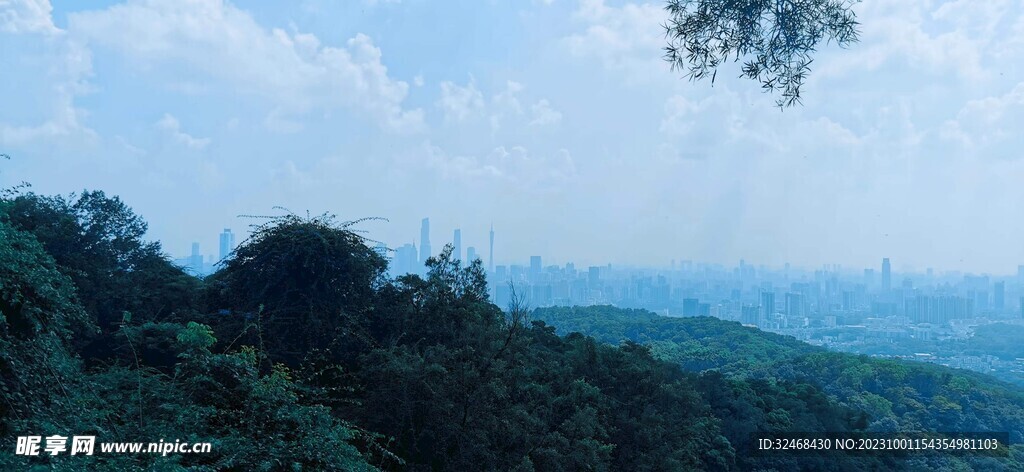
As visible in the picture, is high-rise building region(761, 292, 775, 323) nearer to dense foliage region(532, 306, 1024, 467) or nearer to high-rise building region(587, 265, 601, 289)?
high-rise building region(587, 265, 601, 289)

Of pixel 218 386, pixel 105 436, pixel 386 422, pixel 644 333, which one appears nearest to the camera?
pixel 105 436

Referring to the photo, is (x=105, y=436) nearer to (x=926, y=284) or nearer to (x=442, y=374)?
(x=442, y=374)

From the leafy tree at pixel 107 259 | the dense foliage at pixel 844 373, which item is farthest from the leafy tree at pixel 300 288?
the dense foliage at pixel 844 373

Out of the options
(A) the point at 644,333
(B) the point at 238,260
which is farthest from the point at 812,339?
(B) the point at 238,260

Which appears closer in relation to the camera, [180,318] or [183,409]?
[183,409]

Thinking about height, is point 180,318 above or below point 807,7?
below

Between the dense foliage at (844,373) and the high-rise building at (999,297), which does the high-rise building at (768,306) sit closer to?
the high-rise building at (999,297)
